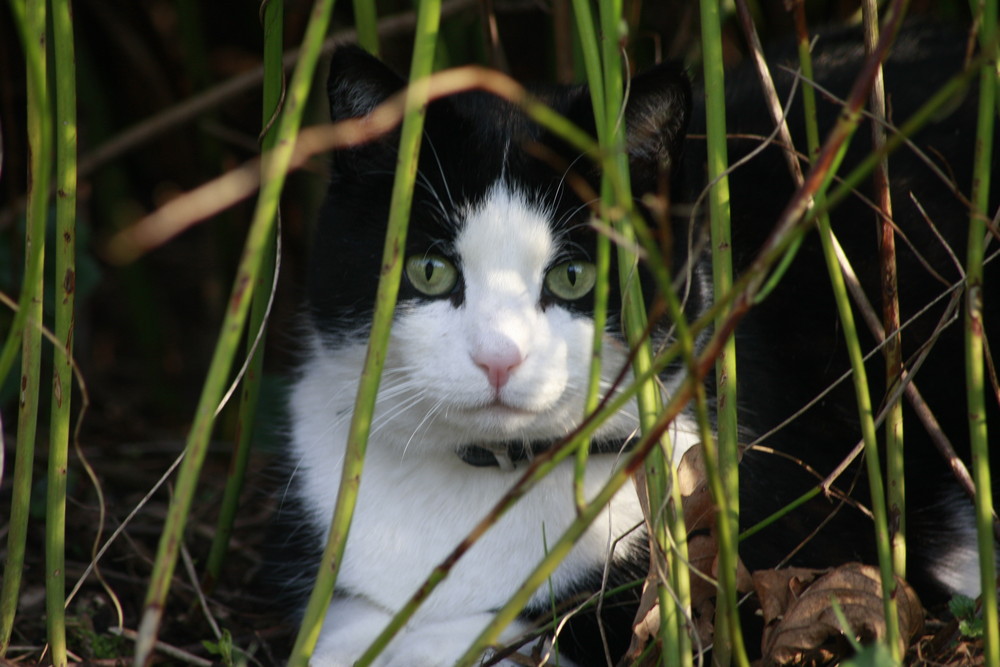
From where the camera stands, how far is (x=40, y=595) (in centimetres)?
158

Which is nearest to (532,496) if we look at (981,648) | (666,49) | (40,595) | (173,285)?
(981,648)

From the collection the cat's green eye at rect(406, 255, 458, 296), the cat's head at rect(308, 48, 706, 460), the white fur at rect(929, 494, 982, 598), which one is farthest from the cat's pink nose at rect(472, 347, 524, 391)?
the white fur at rect(929, 494, 982, 598)

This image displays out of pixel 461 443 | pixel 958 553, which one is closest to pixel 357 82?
pixel 461 443

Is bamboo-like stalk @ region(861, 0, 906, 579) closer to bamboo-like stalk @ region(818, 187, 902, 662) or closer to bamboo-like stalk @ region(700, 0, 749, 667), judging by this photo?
bamboo-like stalk @ region(818, 187, 902, 662)

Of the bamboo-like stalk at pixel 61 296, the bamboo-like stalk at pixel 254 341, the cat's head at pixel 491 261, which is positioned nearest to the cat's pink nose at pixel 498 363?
the cat's head at pixel 491 261

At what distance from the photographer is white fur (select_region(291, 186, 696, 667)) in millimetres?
1187

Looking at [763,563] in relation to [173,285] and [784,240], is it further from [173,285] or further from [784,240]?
[173,285]

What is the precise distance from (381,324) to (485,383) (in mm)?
281

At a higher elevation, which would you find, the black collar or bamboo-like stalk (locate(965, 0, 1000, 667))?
bamboo-like stalk (locate(965, 0, 1000, 667))

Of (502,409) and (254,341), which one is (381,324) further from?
(254,341)

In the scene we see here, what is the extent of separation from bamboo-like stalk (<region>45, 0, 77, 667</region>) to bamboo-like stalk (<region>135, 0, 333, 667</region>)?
33 centimetres

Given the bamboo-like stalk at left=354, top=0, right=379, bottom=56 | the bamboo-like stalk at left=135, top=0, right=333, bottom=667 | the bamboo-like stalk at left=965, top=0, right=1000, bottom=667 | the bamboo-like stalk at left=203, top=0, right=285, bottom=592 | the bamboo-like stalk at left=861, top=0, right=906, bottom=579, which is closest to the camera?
the bamboo-like stalk at left=135, top=0, right=333, bottom=667

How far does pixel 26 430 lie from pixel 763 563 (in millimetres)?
885

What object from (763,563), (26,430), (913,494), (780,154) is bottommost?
(26,430)
